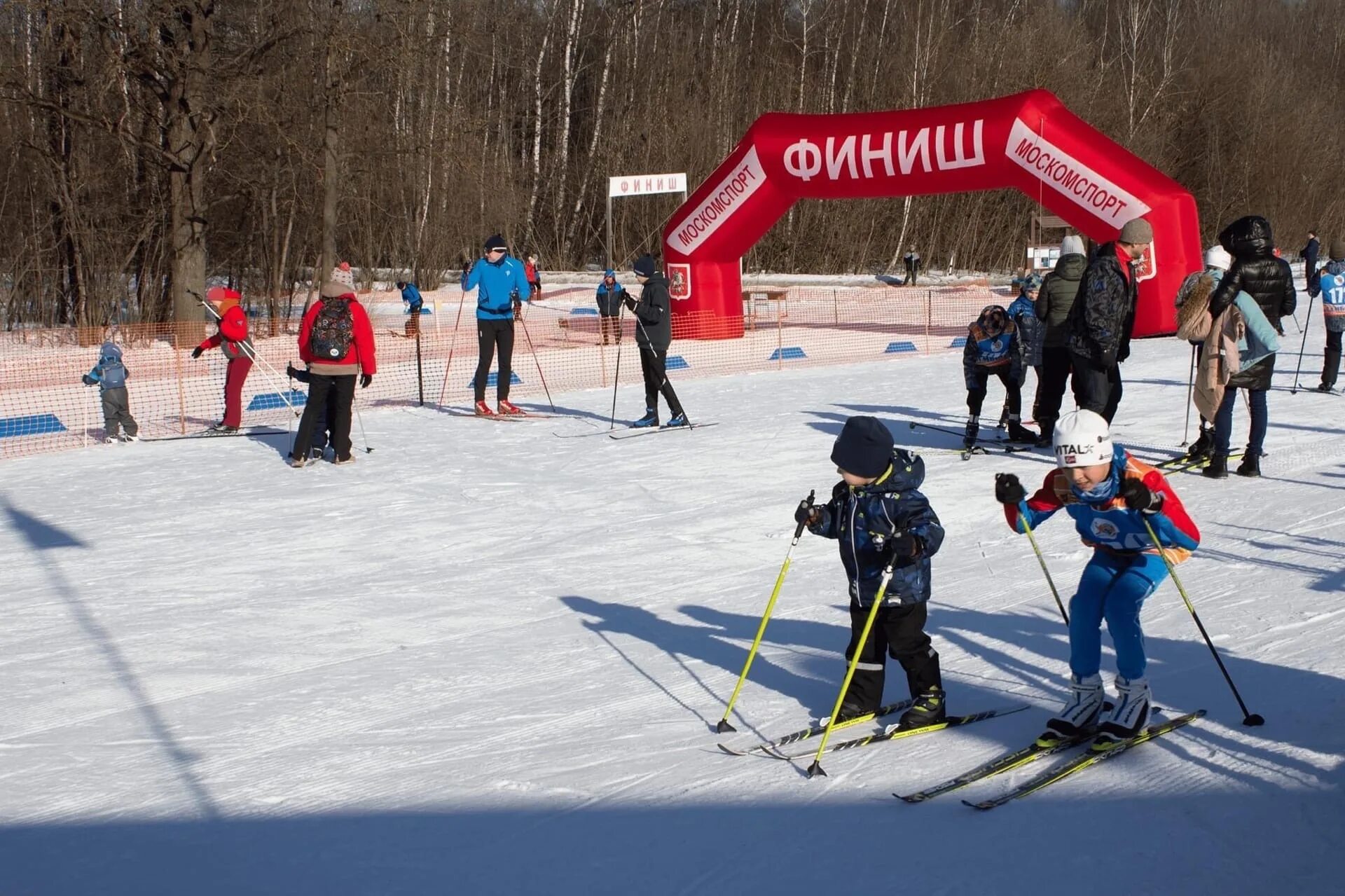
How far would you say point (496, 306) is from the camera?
43.2ft

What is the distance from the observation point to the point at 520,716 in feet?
→ 17.7

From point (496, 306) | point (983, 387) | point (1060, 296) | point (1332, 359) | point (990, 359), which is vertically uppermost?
point (1060, 296)

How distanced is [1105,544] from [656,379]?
317 inches

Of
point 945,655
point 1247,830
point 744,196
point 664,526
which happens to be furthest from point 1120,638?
point 744,196

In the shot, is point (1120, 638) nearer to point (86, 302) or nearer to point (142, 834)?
point (142, 834)

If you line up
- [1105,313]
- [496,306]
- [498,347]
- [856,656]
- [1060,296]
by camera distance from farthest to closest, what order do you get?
1. [498,347]
2. [496,306]
3. [1060,296]
4. [1105,313]
5. [856,656]

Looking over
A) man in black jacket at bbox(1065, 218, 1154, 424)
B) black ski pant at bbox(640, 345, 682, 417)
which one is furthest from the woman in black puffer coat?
black ski pant at bbox(640, 345, 682, 417)

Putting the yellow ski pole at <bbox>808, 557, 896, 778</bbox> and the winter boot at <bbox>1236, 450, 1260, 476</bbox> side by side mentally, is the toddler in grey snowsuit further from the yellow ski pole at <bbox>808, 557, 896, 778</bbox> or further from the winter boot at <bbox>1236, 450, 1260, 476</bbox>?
the winter boot at <bbox>1236, 450, 1260, 476</bbox>

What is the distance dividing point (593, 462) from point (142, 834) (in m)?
7.12

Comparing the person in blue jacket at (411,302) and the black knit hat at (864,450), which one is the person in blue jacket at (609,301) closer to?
the person in blue jacket at (411,302)

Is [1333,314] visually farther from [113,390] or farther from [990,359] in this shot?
[113,390]

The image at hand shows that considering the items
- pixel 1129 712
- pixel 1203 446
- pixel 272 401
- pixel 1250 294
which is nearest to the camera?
pixel 1129 712

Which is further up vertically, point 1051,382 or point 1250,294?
point 1250,294

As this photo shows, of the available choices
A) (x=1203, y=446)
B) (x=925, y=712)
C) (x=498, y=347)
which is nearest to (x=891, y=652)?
(x=925, y=712)
